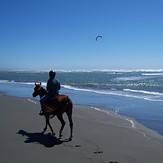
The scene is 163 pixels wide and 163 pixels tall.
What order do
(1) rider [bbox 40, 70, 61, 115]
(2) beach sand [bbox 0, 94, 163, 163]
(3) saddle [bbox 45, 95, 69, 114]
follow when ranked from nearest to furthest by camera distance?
(2) beach sand [bbox 0, 94, 163, 163] → (3) saddle [bbox 45, 95, 69, 114] → (1) rider [bbox 40, 70, 61, 115]

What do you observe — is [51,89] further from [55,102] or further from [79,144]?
[79,144]

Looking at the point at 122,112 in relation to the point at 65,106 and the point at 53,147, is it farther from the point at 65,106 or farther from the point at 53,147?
the point at 53,147

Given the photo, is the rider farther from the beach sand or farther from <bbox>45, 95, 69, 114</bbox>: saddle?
the beach sand

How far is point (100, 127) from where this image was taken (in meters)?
11.0

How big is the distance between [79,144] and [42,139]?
118 cm

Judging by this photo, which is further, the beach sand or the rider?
the rider

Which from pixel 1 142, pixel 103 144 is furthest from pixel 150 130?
pixel 1 142

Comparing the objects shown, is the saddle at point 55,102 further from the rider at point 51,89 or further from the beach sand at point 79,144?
the beach sand at point 79,144

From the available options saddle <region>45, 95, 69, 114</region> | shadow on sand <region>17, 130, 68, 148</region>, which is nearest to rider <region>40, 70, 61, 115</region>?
saddle <region>45, 95, 69, 114</region>

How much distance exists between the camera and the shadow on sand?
28.0 ft

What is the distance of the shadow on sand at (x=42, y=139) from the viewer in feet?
28.0

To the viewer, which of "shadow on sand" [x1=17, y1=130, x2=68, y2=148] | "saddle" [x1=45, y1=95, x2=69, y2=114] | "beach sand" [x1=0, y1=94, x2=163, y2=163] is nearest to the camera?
"beach sand" [x1=0, y1=94, x2=163, y2=163]

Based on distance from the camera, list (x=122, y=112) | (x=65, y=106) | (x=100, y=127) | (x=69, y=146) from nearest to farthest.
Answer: (x=69, y=146) < (x=65, y=106) < (x=100, y=127) < (x=122, y=112)

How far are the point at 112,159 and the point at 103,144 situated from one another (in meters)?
1.31
